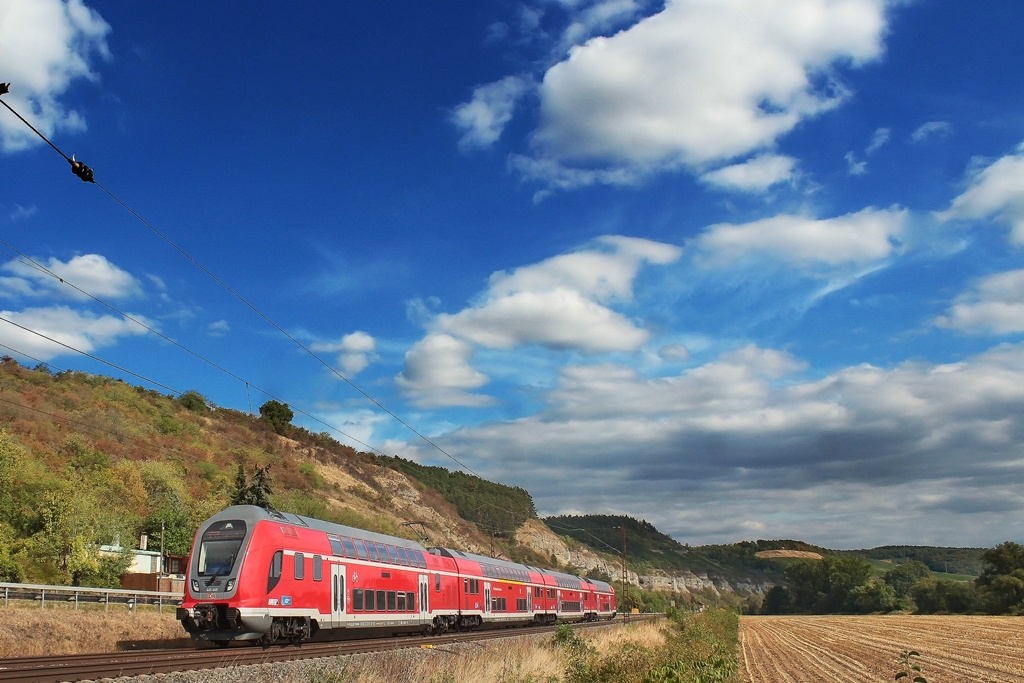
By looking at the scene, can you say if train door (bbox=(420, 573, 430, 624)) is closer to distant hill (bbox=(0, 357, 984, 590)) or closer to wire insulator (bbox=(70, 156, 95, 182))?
distant hill (bbox=(0, 357, 984, 590))

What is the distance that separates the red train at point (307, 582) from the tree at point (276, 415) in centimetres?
9521

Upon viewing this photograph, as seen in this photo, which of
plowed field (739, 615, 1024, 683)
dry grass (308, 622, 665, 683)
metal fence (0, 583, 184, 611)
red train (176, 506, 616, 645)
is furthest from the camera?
metal fence (0, 583, 184, 611)

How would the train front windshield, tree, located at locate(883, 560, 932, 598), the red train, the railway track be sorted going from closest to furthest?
1. the railway track
2. the red train
3. the train front windshield
4. tree, located at locate(883, 560, 932, 598)

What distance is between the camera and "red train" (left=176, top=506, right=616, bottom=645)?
2581 cm

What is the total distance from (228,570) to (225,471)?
67167 mm

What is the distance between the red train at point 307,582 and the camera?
25812 millimetres

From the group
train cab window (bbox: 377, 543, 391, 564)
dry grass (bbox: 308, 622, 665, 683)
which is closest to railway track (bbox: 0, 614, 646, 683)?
dry grass (bbox: 308, 622, 665, 683)

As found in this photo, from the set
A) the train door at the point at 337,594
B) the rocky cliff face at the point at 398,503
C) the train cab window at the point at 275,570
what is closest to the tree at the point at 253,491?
the rocky cliff face at the point at 398,503

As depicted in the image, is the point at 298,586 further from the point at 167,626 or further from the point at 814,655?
the point at 814,655

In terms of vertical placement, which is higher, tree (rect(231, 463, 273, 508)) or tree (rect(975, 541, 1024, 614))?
tree (rect(231, 463, 273, 508))

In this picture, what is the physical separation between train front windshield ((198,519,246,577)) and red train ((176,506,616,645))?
1.4 inches

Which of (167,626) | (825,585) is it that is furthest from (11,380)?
(825,585)

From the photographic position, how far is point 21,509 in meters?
50.5

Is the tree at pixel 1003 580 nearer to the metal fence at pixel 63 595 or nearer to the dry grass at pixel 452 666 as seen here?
the dry grass at pixel 452 666
